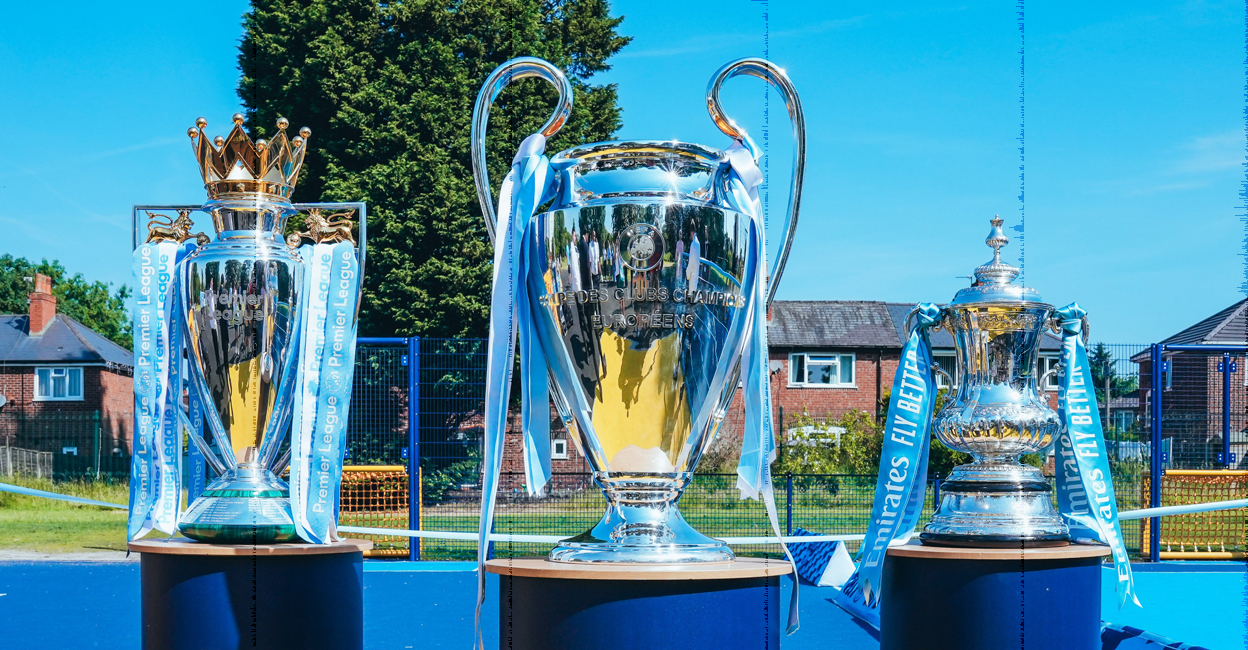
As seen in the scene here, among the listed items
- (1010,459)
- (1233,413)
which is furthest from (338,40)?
(1010,459)

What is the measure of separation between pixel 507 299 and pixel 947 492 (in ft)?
6.70

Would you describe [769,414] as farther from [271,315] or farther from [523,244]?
[271,315]

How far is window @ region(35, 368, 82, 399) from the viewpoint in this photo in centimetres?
2578

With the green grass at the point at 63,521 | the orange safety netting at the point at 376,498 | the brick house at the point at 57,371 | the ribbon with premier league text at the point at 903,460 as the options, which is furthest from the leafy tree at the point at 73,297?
the ribbon with premier league text at the point at 903,460

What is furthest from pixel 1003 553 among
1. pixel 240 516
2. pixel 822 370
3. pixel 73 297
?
pixel 73 297

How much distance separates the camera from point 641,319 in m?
2.88

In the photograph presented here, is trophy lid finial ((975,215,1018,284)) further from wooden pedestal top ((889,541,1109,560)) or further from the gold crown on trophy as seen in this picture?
the gold crown on trophy

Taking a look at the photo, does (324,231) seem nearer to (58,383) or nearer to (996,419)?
(996,419)

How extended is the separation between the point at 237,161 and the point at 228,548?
1.42m

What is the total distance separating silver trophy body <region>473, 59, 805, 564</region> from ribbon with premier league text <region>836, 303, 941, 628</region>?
1.36 meters

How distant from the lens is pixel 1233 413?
12.1 meters

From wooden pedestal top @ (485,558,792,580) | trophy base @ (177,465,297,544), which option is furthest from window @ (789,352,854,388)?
wooden pedestal top @ (485,558,792,580)

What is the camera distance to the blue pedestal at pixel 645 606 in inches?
107

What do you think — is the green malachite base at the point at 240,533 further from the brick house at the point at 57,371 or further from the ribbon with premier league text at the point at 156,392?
the brick house at the point at 57,371
